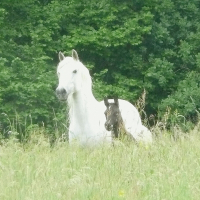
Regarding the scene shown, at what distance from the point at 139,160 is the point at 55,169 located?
0.73 metres

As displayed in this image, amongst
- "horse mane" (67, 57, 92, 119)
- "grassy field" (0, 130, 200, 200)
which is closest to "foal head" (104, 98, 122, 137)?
"horse mane" (67, 57, 92, 119)

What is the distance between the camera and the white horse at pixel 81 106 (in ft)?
35.1

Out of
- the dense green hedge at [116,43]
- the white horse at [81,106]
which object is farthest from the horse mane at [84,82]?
the dense green hedge at [116,43]

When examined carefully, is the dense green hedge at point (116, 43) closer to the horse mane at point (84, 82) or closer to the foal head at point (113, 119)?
the horse mane at point (84, 82)

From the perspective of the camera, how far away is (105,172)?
279 inches

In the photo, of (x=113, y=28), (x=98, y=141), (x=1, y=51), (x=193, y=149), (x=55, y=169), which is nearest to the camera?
(x=55, y=169)

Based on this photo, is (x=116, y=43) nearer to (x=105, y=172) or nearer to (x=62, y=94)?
(x=62, y=94)

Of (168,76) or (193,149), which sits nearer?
(193,149)

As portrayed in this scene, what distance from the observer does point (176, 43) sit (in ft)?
83.3

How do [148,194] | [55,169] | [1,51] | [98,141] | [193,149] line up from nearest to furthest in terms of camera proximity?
1. [148,194]
2. [55,169]
3. [193,149]
4. [98,141]
5. [1,51]

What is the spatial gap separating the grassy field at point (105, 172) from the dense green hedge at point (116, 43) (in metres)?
12.6

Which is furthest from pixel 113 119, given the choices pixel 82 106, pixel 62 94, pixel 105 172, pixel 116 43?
pixel 116 43

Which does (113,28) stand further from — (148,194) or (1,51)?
(148,194)

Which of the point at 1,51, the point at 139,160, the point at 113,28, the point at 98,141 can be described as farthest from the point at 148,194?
the point at 113,28
